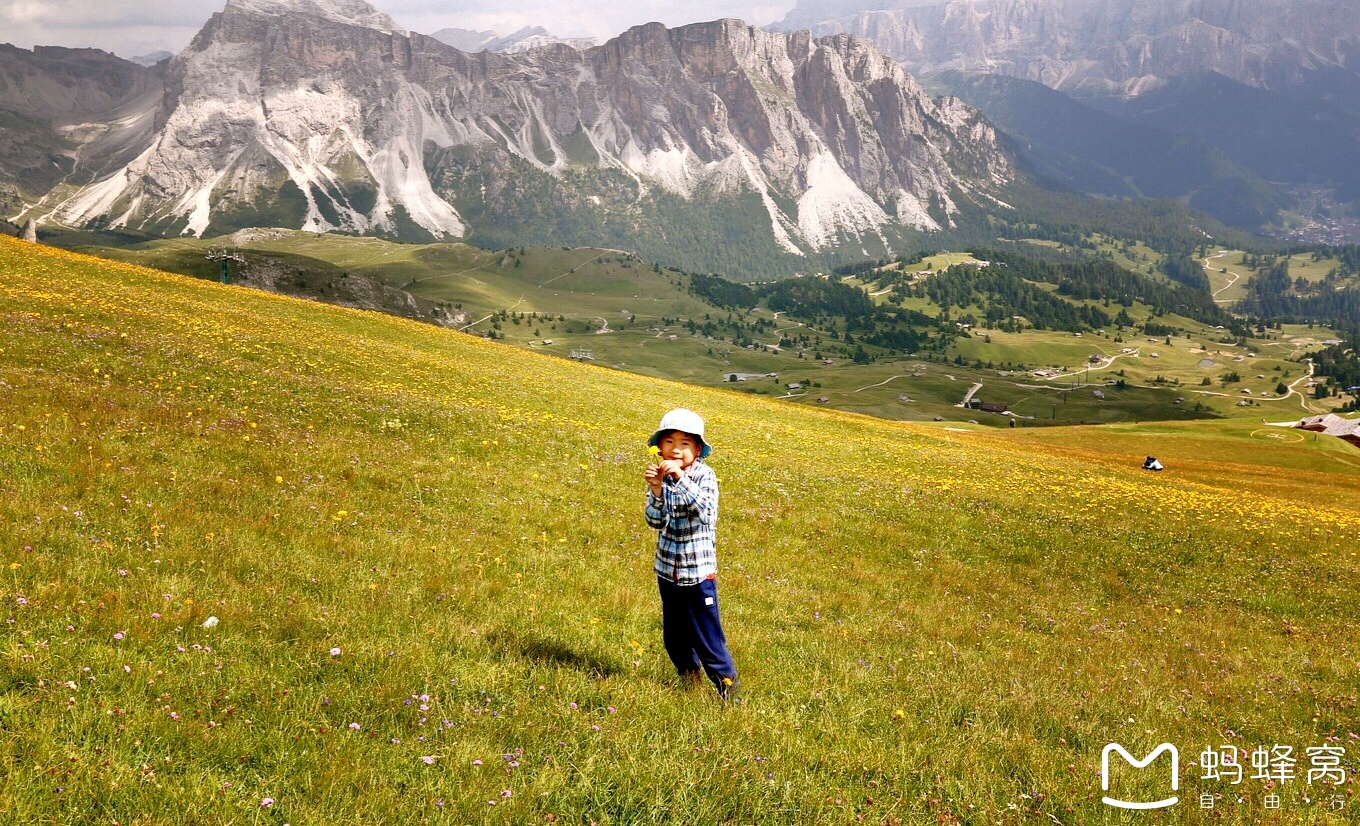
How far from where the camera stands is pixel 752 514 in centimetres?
2141

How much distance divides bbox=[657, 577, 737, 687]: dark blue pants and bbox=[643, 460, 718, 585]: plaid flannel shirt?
0.64ft

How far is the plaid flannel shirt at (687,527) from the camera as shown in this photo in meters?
8.88

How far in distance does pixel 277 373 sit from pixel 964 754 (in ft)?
86.6

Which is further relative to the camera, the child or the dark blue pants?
the dark blue pants

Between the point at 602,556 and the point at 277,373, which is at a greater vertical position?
the point at 277,373

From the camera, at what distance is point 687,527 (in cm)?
896

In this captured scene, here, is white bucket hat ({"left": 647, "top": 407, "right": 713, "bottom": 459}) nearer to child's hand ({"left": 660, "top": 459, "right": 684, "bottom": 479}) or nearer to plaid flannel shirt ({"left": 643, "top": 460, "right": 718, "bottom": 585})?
child's hand ({"left": 660, "top": 459, "right": 684, "bottom": 479})

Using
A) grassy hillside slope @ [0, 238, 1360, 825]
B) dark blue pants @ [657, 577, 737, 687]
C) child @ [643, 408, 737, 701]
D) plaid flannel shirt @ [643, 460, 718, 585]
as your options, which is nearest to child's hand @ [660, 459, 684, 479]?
child @ [643, 408, 737, 701]

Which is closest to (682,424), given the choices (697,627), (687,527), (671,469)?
(671,469)

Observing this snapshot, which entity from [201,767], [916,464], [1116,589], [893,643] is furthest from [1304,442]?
[201,767]

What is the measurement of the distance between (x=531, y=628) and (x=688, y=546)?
2.95 m

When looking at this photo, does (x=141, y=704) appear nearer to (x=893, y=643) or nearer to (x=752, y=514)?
(x=893, y=643)

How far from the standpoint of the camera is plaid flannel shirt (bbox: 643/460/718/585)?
29.1ft

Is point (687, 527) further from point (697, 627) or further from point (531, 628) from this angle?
point (531, 628)
